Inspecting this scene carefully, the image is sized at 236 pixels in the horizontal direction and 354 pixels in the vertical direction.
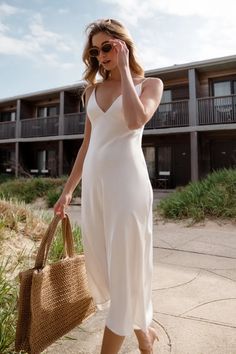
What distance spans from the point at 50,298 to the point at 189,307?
1.20 m

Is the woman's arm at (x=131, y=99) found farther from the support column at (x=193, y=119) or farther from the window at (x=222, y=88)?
the window at (x=222, y=88)

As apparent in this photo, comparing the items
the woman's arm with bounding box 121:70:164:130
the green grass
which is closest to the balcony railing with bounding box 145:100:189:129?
the green grass

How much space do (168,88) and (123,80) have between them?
632 inches

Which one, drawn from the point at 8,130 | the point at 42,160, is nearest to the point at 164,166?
the point at 42,160

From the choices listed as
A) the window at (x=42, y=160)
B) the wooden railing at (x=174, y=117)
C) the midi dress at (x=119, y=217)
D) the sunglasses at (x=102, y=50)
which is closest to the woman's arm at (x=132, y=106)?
the midi dress at (x=119, y=217)

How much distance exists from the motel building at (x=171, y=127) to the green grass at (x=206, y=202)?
605 centimetres

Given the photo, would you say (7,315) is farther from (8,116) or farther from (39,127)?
(8,116)

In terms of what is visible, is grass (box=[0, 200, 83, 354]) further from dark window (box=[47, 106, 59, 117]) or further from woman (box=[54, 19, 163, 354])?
dark window (box=[47, 106, 59, 117])

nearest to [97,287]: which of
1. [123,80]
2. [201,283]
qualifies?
[123,80]

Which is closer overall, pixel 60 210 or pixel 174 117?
pixel 60 210

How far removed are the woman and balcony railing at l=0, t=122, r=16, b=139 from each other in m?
19.9

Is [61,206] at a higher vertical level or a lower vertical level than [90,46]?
lower

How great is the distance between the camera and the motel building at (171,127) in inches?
558

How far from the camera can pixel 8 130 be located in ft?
67.9
